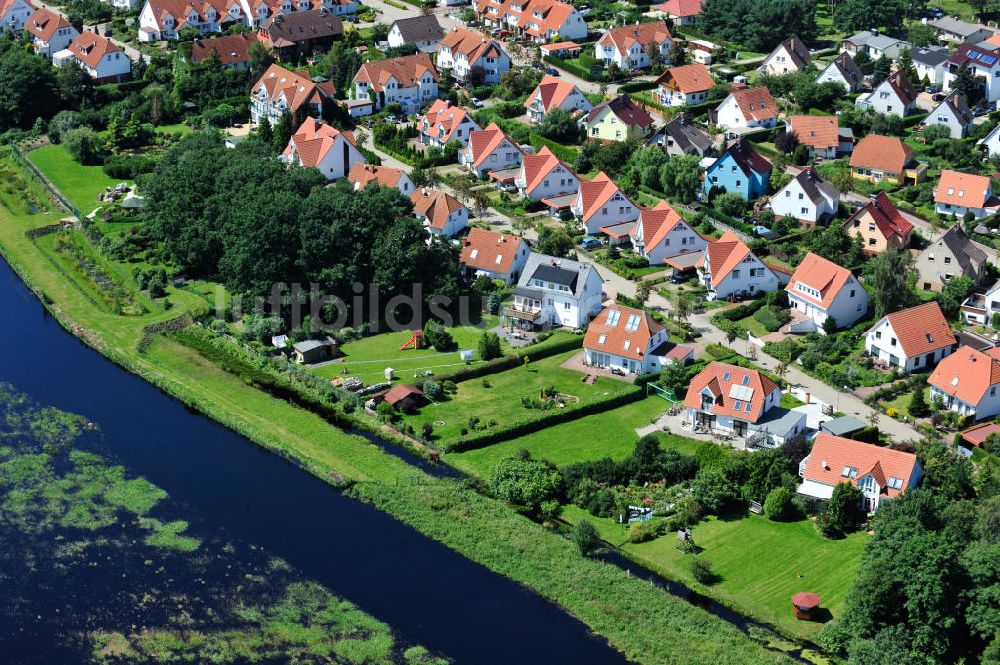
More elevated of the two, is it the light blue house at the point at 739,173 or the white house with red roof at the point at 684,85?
the white house with red roof at the point at 684,85

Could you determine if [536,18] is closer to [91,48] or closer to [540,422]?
[91,48]

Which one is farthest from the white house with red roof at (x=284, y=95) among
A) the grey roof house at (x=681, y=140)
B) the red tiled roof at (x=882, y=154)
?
the red tiled roof at (x=882, y=154)

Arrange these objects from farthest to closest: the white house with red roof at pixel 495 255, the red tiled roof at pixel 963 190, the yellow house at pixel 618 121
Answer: the yellow house at pixel 618 121
the red tiled roof at pixel 963 190
the white house with red roof at pixel 495 255

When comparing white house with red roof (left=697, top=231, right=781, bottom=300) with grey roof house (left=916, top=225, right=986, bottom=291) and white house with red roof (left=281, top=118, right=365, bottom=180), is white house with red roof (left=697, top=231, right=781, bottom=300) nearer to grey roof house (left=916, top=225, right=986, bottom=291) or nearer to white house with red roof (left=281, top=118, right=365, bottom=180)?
grey roof house (left=916, top=225, right=986, bottom=291)

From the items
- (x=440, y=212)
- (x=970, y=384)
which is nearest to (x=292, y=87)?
(x=440, y=212)

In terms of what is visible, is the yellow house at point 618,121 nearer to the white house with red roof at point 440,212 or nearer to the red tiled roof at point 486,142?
the red tiled roof at point 486,142

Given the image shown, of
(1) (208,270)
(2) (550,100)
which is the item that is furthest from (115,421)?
(2) (550,100)
